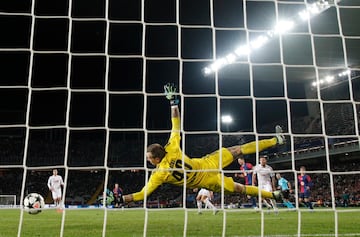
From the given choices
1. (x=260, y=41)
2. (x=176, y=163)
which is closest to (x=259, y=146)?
(x=176, y=163)

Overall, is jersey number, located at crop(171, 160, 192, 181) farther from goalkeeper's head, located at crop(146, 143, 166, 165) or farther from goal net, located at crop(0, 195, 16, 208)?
goal net, located at crop(0, 195, 16, 208)

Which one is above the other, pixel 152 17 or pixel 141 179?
pixel 152 17

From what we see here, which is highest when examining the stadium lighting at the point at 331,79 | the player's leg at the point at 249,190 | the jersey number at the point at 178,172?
the stadium lighting at the point at 331,79

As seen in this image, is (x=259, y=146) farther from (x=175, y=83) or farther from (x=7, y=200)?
(x=7, y=200)

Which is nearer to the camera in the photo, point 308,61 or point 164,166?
point 164,166

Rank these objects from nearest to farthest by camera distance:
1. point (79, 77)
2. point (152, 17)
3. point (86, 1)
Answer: point (86, 1) → point (152, 17) → point (79, 77)

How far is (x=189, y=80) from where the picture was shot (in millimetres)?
20312

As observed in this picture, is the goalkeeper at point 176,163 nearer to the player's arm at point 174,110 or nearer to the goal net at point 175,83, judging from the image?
the player's arm at point 174,110

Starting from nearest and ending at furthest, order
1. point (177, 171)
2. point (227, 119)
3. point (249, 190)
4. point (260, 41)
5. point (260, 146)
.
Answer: point (177, 171), point (260, 146), point (249, 190), point (260, 41), point (227, 119)

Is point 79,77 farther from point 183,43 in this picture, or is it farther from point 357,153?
point 357,153

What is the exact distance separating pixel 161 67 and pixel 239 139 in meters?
5.64

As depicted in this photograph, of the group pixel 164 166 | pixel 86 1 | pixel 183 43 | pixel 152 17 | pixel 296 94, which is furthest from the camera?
pixel 296 94

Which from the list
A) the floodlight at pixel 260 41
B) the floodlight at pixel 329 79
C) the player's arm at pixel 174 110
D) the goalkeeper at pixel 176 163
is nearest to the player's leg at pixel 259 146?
the goalkeeper at pixel 176 163

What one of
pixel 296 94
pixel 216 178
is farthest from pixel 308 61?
pixel 216 178
